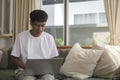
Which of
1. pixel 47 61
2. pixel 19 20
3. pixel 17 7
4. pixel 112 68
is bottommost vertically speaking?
pixel 112 68

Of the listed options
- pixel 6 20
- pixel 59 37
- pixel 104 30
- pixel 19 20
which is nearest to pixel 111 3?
pixel 104 30

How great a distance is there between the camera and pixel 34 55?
88.8 inches

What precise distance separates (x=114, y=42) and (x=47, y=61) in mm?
1817

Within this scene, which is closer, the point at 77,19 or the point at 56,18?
the point at 77,19

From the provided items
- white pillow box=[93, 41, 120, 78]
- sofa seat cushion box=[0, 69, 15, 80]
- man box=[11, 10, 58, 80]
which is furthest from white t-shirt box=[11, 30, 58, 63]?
white pillow box=[93, 41, 120, 78]

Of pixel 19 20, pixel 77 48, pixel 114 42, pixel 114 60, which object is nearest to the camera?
pixel 114 60

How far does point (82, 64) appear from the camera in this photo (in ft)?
8.05

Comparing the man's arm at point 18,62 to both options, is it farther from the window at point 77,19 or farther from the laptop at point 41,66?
the window at point 77,19

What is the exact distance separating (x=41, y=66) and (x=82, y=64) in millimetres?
659

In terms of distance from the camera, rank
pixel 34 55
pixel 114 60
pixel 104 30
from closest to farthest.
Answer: pixel 34 55, pixel 114 60, pixel 104 30

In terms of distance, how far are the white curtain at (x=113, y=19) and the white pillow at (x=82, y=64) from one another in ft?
3.64

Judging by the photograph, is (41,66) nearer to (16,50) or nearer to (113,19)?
(16,50)

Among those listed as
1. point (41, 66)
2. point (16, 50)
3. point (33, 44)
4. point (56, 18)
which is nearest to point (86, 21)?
point (56, 18)

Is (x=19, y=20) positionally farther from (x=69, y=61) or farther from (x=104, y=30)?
(x=69, y=61)
